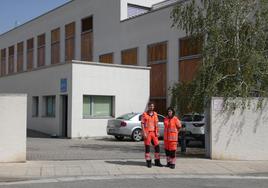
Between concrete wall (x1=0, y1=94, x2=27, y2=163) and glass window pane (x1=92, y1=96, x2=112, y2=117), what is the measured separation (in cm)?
1382

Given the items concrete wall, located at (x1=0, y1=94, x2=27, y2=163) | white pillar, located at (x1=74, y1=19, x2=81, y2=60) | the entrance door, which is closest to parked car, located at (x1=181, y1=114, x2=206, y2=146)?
concrete wall, located at (x1=0, y1=94, x2=27, y2=163)

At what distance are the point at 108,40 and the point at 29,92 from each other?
27.9 ft

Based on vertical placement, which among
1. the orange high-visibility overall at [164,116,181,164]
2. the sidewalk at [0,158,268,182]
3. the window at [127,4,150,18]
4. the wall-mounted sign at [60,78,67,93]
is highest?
the window at [127,4,150,18]

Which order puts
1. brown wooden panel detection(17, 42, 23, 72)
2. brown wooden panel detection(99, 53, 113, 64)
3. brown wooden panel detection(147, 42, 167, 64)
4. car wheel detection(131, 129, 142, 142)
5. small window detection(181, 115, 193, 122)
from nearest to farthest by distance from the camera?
small window detection(181, 115, 193, 122), car wheel detection(131, 129, 142, 142), brown wooden panel detection(147, 42, 167, 64), brown wooden panel detection(99, 53, 113, 64), brown wooden panel detection(17, 42, 23, 72)

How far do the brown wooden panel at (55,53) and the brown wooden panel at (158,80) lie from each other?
16039 millimetres

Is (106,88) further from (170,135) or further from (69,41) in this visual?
(69,41)

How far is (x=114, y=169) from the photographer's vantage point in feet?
44.3

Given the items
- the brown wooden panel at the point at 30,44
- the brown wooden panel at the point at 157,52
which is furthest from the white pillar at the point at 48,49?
the brown wooden panel at the point at 157,52

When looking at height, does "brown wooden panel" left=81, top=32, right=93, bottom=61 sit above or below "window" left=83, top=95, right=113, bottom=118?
above

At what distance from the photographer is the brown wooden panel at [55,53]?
4741 cm

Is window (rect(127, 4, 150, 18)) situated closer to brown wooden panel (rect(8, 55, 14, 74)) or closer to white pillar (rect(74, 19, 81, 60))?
white pillar (rect(74, 19, 81, 60))

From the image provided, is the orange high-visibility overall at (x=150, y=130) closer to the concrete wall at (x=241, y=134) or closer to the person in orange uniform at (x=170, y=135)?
the person in orange uniform at (x=170, y=135)

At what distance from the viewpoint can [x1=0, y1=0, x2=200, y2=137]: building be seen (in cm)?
2909

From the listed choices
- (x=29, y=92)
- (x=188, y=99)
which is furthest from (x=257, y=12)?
(x=29, y=92)
